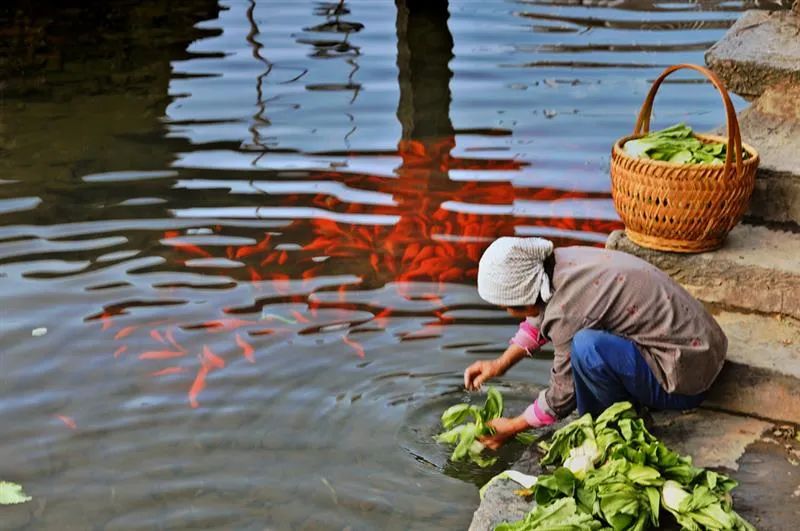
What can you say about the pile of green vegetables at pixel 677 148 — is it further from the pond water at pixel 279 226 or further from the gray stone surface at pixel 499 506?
the gray stone surface at pixel 499 506

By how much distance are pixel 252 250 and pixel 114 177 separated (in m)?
1.73

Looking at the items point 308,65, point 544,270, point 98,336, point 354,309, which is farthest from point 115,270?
point 308,65

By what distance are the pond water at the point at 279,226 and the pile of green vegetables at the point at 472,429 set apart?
0.30 feet

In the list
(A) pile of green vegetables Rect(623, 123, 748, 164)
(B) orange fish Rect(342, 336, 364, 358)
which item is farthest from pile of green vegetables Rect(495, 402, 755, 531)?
(B) orange fish Rect(342, 336, 364, 358)

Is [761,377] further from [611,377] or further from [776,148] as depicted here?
[776,148]

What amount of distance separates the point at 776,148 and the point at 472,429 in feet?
6.58

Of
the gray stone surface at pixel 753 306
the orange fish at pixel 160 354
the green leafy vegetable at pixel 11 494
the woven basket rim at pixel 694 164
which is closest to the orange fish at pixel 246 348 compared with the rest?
the orange fish at pixel 160 354

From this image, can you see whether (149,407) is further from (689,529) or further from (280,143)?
(280,143)

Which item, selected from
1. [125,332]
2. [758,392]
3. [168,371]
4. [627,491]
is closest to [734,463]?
[758,392]

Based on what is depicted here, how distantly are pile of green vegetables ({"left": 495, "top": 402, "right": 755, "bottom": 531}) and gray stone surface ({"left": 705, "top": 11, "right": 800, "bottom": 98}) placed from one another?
226 cm

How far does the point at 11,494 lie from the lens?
184 inches

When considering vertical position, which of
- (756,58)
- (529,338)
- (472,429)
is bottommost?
(472,429)

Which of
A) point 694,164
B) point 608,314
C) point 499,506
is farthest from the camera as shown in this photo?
point 694,164

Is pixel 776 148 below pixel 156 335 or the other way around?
the other way around
